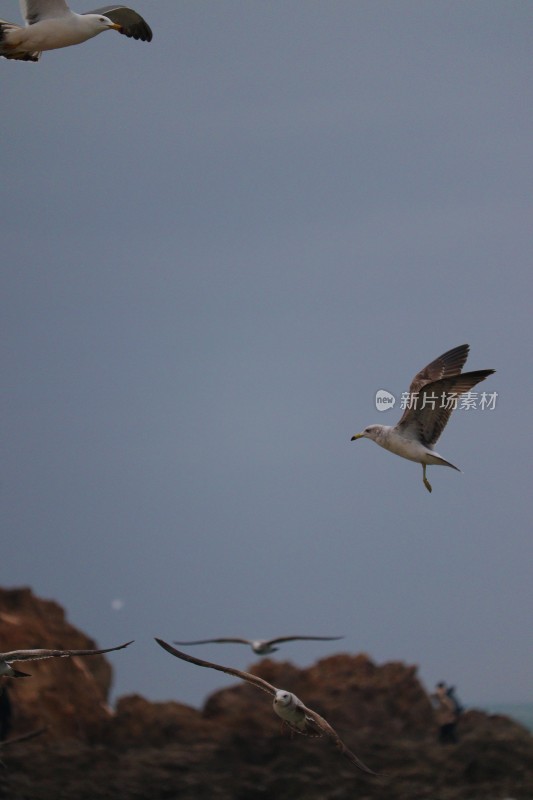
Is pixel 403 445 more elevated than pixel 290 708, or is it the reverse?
pixel 403 445

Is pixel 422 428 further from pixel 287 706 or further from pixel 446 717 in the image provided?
pixel 446 717

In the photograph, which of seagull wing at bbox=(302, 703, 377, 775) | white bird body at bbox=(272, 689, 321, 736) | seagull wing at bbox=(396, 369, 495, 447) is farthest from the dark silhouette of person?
seagull wing at bbox=(302, 703, 377, 775)

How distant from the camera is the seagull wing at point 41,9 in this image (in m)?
12.7

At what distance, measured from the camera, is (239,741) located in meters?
25.5

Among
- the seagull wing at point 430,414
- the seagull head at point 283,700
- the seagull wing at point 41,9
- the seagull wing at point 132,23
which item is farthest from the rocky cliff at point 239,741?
the seagull wing at point 41,9

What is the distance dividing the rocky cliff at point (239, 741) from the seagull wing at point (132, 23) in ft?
43.9

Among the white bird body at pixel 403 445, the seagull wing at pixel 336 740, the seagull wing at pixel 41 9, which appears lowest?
the seagull wing at pixel 336 740

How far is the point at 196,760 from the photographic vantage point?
24.8 metres

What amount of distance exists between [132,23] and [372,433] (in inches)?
230

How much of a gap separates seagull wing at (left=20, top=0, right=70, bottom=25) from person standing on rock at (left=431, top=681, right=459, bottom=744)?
19.0 meters

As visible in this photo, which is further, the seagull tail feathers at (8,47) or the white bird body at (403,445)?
the white bird body at (403,445)

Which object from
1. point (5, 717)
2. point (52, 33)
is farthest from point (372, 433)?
point (5, 717)

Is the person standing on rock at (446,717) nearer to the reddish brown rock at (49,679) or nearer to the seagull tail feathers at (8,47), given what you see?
the reddish brown rock at (49,679)

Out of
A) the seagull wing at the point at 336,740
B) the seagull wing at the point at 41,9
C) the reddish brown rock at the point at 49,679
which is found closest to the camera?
the seagull wing at the point at 336,740
